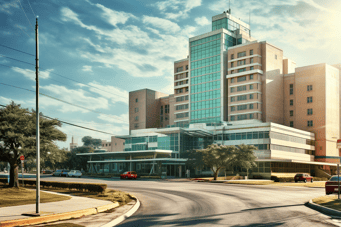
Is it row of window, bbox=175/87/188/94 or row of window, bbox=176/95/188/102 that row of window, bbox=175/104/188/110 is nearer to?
→ row of window, bbox=176/95/188/102

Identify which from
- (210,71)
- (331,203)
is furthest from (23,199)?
(210,71)

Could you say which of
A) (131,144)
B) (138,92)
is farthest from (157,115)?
Result: (131,144)

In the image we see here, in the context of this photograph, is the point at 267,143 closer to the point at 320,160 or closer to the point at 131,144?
the point at 320,160

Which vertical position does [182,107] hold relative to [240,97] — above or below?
below

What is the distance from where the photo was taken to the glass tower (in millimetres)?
95062

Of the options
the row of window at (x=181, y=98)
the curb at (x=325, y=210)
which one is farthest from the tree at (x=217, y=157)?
the row of window at (x=181, y=98)

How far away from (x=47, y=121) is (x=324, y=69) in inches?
3054

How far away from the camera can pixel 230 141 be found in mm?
80875

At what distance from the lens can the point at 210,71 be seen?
97.9m

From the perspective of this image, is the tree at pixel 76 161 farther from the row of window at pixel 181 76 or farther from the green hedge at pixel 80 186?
the green hedge at pixel 80 186

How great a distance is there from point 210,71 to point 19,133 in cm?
7384

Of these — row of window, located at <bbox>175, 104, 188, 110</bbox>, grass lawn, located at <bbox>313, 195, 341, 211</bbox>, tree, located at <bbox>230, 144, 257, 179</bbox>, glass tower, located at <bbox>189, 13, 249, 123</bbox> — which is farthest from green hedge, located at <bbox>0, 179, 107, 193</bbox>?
row of window, located at <bbox>175, 104, 188, 110</bbox>

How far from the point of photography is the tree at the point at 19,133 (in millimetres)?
29438

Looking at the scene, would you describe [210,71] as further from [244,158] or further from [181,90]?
[244,158]
